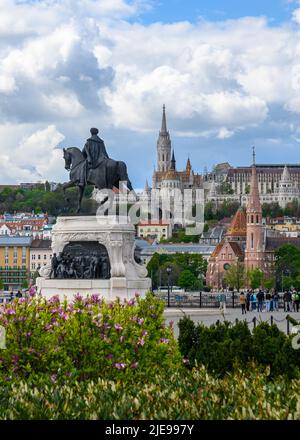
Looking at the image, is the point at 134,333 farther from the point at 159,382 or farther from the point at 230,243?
the point at 230,243

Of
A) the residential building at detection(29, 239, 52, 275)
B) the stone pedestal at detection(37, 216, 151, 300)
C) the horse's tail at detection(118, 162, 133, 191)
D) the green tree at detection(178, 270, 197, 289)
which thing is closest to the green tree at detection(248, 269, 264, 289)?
the green tree at detection(178, 270, 197, 289)

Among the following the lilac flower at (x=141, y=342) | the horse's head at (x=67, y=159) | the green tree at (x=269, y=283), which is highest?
the horse's head at (x=67, y=159)

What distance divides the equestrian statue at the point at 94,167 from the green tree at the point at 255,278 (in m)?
74.6

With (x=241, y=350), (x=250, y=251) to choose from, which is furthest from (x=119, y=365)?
(x=250, y=251)

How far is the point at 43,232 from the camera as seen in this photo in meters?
147

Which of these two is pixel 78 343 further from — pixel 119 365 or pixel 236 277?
pixel 236 277

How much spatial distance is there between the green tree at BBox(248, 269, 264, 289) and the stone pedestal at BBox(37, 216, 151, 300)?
2974 inches

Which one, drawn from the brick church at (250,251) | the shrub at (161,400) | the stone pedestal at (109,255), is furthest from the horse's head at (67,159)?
the brick church at (250,251)

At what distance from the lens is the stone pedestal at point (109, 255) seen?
2505 centimetres

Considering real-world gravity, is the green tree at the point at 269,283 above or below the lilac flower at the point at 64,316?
below

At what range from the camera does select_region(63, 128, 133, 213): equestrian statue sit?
1041 inches

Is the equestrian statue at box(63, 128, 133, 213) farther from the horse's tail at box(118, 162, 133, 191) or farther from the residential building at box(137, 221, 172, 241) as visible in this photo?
the residential building at box(137, 221, 172, 241)

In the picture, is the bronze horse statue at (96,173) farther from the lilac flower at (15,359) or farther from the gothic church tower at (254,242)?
the gothic church tower at (254,242)
